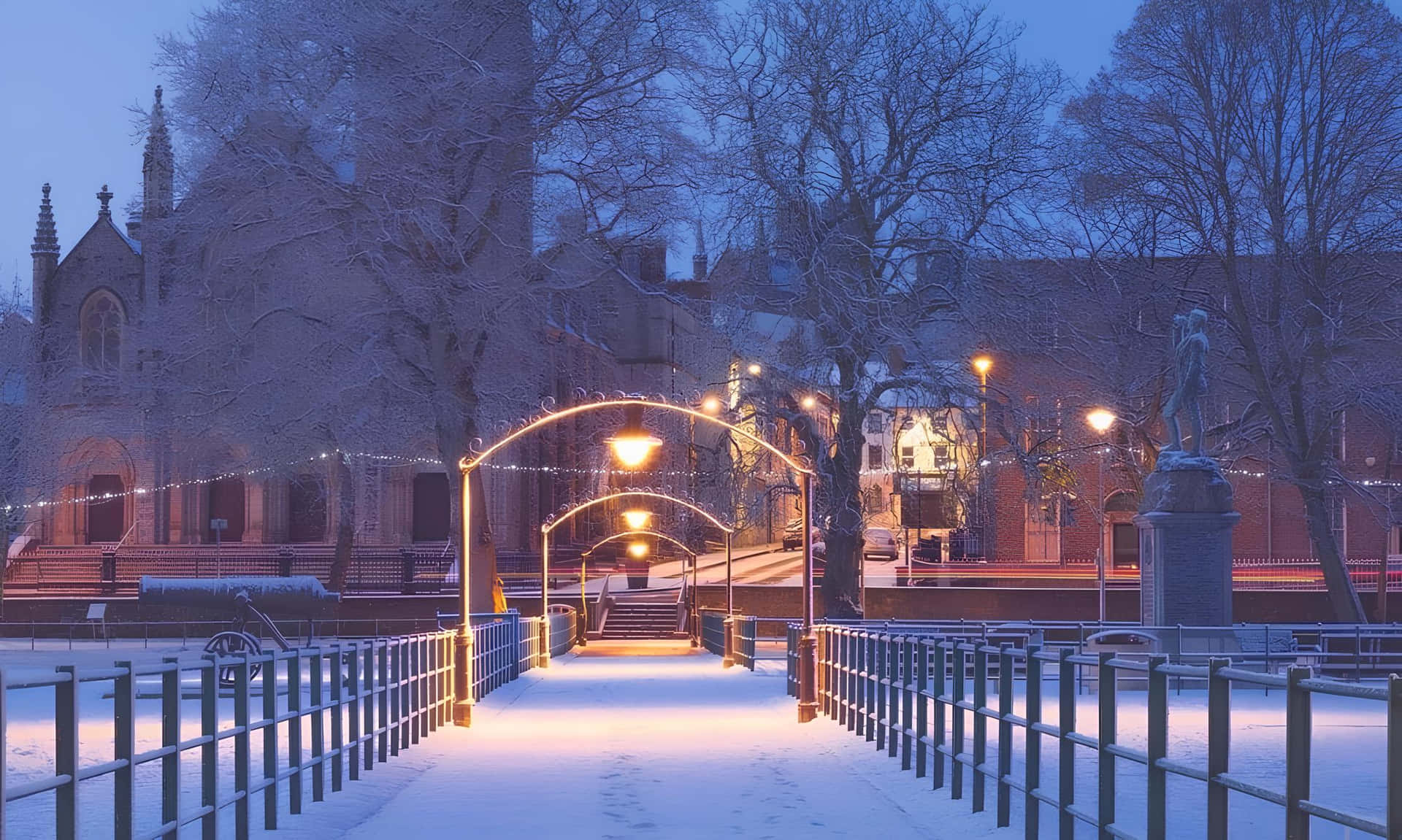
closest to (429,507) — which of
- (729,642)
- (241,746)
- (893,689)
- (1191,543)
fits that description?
(729,642)

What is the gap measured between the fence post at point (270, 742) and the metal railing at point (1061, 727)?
5043mm

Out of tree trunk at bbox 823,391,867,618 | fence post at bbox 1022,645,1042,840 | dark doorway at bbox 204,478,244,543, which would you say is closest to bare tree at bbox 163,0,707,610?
tree trunk at bbox 823,391,867,618

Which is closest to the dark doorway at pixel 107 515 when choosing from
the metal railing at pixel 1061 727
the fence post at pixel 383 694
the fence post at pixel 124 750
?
the metal railing at pixel 1061 727

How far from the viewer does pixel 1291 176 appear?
40.2 metres

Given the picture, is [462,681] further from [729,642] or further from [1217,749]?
[729,642]

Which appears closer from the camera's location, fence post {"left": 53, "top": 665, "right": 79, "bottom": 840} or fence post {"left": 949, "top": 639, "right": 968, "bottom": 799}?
fence post {"left": 53, "top": 665, "right": 79, "bottom": 840}

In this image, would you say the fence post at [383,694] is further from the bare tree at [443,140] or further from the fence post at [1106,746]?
the bare tree at [443,140]

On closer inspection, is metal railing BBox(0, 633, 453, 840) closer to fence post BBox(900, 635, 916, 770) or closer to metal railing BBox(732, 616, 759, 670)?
fence post BBox(900, 635, 916, 770)

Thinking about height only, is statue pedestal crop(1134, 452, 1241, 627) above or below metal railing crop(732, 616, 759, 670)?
above

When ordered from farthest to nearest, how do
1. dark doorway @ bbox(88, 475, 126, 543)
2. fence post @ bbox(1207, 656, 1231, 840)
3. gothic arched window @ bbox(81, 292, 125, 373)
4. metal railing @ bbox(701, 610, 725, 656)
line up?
gothic arched window @ bbox(81, 292, 125, 373) < dark doorway @ bbox(88, 475, 126, 543) < metal railing @ bbox(701, 610, 725, 656) < fence post @ bbox(1207, 656, 1231, 840)

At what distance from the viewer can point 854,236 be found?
3747cm

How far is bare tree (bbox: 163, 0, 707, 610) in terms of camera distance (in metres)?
37.3

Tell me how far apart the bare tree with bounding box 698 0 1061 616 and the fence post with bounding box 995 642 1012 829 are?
23.9 m

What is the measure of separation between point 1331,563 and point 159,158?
29784 mm
